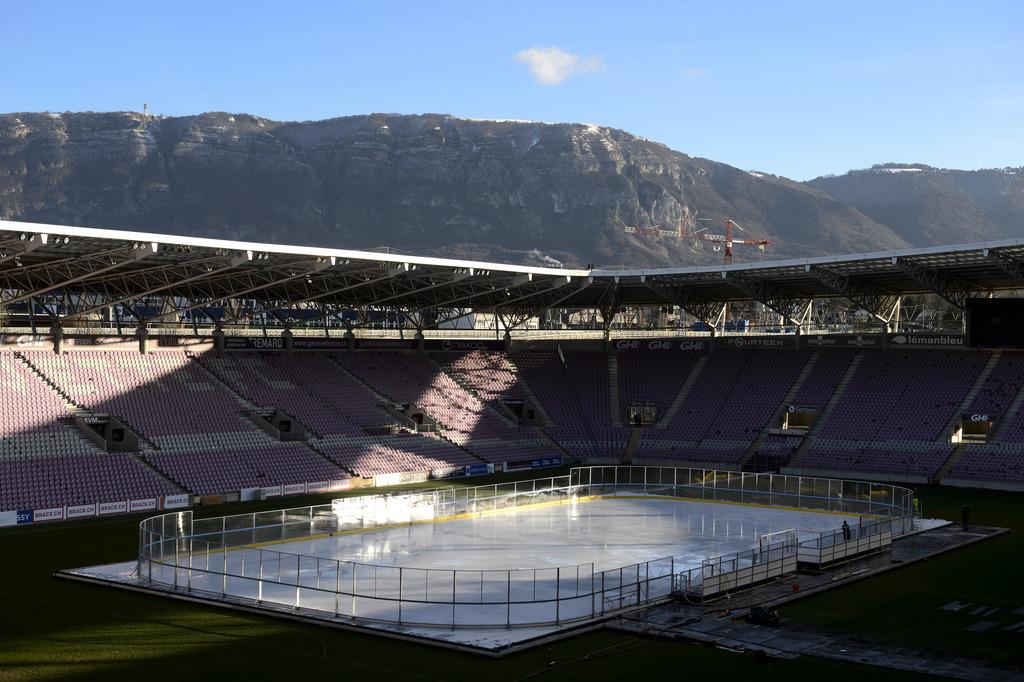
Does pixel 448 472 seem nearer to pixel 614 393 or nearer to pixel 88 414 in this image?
pixel 614 393

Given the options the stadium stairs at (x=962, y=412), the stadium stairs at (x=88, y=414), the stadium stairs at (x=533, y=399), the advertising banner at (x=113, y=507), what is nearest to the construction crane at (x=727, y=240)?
the stadium stairs at (x=533, y=399)

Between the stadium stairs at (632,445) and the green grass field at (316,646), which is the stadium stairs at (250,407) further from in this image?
the green grass field at (316,646)

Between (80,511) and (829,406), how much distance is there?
40.6 m

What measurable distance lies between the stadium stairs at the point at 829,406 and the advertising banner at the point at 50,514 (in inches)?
1459

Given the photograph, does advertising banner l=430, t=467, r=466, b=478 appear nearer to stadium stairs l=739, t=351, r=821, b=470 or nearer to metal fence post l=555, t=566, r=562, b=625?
stadium stairs l=739, t=351, r=821, b=470

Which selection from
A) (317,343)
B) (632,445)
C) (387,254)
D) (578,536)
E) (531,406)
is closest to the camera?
(578,536)

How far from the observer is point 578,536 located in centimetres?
3766

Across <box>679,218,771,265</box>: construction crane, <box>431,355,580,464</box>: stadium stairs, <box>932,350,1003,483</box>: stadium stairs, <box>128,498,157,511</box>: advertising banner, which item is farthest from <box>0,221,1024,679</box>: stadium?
<box>679,218,771,265</box>: construction crane

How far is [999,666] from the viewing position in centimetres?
2159

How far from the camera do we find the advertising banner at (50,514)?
129 ft

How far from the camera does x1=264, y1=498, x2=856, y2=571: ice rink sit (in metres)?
32.7

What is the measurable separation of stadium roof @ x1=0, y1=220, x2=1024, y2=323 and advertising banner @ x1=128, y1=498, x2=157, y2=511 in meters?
10.1

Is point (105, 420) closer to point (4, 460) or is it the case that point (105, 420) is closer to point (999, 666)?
point (4, 460)

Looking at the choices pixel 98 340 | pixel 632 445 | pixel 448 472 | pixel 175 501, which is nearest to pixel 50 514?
pixel 175 501
